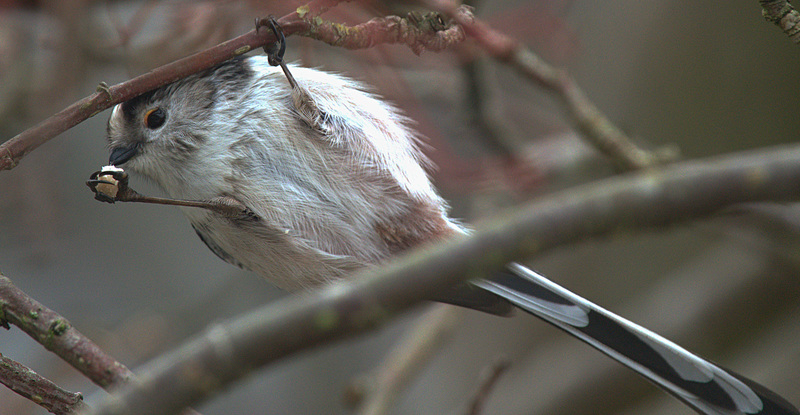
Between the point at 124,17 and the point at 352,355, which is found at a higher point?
the point at 124,17

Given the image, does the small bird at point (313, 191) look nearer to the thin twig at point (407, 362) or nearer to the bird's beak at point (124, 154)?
the bird's beak at point (124, 154)

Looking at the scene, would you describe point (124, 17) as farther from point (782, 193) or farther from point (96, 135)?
point (782, 193)

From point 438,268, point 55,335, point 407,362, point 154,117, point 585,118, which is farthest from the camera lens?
point 407,362

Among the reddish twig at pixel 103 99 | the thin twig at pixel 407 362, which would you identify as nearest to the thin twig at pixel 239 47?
the reddish twig at pixel 103 99

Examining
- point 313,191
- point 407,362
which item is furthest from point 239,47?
point 407,362

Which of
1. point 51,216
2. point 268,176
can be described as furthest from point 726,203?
point 51,216

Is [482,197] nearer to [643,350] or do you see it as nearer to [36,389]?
[643,350]
